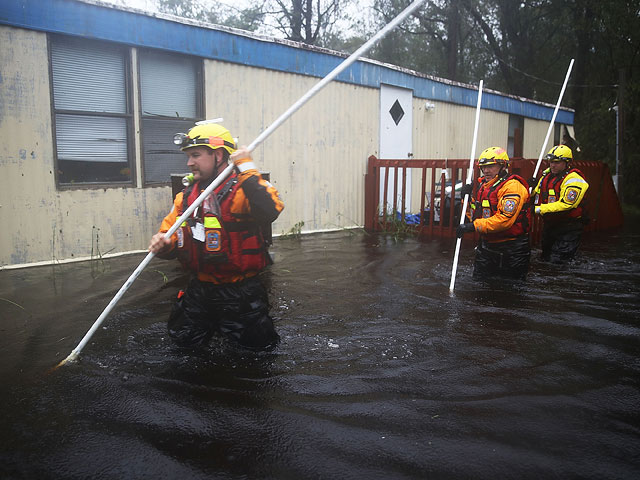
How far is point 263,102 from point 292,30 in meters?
19.3

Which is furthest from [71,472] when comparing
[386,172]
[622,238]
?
[622,238]

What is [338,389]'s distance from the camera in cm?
381

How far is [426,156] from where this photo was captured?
15.2 meters

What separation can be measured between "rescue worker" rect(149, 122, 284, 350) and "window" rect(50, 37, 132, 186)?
454 centimetres

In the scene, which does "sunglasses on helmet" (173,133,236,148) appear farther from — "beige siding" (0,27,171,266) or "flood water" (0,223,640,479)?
"beige siding" (0,27,171,266)

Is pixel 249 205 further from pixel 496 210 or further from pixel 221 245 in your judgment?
pixel 496 210

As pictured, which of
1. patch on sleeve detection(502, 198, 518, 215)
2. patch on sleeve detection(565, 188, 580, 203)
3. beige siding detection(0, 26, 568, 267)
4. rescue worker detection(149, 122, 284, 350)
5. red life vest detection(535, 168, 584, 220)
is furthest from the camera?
red life vest detection(535, 168, 584, 220)

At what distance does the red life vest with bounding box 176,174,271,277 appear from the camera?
4.09m

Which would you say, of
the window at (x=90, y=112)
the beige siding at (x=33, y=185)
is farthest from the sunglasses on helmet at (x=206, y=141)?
the window at (x=90, y=112)

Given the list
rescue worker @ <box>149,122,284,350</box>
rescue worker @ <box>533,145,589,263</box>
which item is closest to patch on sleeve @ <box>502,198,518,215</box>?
rescue worker @ <box>533,145,589,263</box>

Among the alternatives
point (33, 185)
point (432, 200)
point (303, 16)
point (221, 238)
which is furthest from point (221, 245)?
point (303, 16)

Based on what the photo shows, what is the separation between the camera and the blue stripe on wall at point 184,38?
748 cm

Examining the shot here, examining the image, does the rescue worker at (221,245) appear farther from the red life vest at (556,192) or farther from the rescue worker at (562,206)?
the red life vest at (556,192)

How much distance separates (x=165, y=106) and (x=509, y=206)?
223 inches
